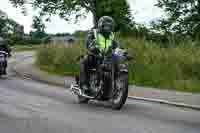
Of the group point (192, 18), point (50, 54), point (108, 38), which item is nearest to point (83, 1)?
point (192, 18)

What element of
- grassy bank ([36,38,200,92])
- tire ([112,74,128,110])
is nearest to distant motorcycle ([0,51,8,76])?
grassy bank ([36,38,200,92])

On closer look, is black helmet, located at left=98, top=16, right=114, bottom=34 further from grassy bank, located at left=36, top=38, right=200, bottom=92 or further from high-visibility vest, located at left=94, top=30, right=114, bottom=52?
grassy bank, located at left=36, top=38, right=200, bottom=92

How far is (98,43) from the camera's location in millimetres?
13367

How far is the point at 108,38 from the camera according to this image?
13586 millimetres

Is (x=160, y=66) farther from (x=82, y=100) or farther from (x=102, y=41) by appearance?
(x=102, y=41)

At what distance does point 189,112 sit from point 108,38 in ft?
8.01

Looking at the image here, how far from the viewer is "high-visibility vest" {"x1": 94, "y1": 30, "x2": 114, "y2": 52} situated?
13.3m

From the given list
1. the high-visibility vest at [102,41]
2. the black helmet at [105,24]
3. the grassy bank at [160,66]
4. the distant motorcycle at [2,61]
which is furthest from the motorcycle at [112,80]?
the distant motorcycle at [2,61]

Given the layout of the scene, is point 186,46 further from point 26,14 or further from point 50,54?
point 26,14

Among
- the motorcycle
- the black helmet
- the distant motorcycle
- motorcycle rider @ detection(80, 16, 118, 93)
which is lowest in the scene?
the distant motorcycle

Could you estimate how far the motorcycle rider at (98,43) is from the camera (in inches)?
525

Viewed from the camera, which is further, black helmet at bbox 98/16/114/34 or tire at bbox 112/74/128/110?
black helmet at bbox 98/16/114/34

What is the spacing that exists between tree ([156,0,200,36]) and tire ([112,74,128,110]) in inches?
1207

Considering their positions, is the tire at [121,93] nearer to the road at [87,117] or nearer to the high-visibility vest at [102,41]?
the road at [87,117]
